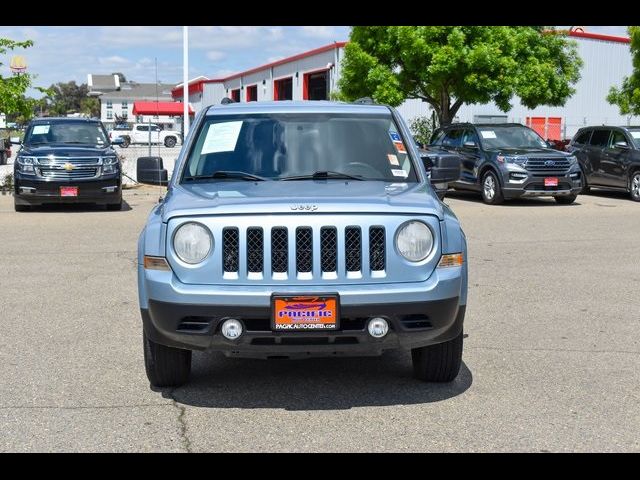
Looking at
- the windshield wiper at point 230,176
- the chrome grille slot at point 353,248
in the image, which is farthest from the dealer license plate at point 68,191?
the chrome grille slot at point 353,248

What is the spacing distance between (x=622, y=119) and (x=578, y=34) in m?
5.86

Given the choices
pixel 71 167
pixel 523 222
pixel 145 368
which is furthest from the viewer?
pixel 71 167

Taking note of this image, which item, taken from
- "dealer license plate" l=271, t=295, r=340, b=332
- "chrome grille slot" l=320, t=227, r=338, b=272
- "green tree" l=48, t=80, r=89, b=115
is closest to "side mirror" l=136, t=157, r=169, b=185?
"chrome grille slot" l=320, t=227, r=338, b=272

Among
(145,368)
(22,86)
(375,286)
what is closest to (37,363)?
(145,368)

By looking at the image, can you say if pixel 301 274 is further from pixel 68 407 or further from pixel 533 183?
pixel 533 183

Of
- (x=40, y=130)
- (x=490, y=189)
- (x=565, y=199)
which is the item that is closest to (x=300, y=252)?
(x=40, y=130)

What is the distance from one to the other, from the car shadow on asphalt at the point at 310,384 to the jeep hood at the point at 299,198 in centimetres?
110

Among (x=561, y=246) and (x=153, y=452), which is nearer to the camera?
(x=153, y=452)

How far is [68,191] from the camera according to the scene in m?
16.4

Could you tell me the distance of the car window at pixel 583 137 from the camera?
2138cm

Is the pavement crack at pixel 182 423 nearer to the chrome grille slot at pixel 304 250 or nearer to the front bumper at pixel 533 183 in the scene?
the chrome grille slot at pixel 304 250
